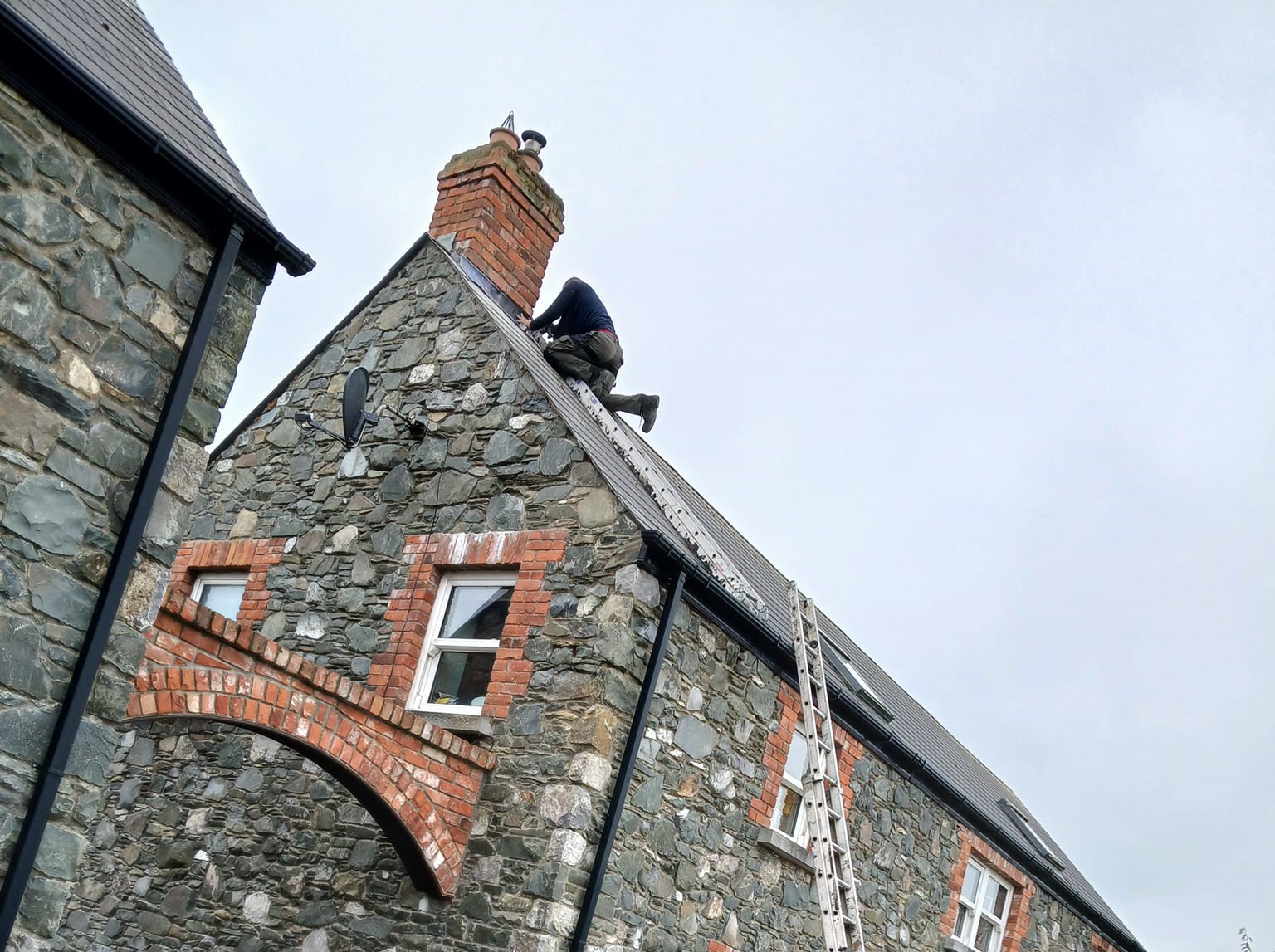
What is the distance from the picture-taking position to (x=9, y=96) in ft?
20.1

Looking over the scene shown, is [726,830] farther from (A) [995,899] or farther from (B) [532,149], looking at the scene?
(B) [532,149]

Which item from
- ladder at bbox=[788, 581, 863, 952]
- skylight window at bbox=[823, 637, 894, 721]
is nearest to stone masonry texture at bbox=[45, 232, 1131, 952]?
ladder at bbox=[788, 581, 863, 952]

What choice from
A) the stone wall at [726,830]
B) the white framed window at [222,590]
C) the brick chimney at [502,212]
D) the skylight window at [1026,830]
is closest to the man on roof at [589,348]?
the brick chimney at [502,212]

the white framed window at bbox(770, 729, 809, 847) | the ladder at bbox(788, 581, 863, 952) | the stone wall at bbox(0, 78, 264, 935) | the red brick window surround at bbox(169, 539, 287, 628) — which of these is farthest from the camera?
the red brick window surround at bbox(169, 539, 287, 628)

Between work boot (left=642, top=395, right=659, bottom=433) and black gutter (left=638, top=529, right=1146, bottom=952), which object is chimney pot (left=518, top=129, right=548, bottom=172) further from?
black gutter (left=638, top=529, right=1146, bottom=952)

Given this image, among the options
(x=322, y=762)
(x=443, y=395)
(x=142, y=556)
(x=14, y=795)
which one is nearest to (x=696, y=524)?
(x=443, y=395)

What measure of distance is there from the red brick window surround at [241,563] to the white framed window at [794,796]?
4686mm

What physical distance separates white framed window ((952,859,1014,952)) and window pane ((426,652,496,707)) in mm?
6166

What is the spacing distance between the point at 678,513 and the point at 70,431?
5.60 metres

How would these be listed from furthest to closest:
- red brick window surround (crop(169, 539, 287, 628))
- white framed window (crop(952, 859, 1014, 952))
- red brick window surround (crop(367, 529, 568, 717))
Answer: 1. white framed window (crop(952, 859, 1014, 952))
2. red brick window surround (crop(169, 539, 287, 628))
3. red brick window surround (crop(367, 529, 568, 717))

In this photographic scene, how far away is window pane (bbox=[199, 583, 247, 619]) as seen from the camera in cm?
1252

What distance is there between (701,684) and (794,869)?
2044 millimetres

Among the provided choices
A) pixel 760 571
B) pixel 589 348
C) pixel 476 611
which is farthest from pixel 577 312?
pixel 760 571

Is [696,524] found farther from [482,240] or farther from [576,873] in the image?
[482,240]
